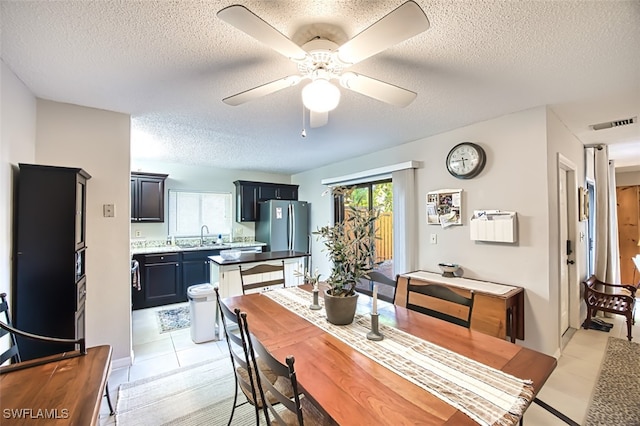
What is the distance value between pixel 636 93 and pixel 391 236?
2.66 metres

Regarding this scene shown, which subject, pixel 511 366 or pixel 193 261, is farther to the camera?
pixel 193 261

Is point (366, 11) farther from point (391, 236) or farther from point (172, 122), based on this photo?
point (391, 236)

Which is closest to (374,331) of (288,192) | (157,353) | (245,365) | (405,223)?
(245,365)

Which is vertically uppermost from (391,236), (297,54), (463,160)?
(297,54)

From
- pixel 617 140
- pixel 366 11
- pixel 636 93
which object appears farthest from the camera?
pixel 617 140

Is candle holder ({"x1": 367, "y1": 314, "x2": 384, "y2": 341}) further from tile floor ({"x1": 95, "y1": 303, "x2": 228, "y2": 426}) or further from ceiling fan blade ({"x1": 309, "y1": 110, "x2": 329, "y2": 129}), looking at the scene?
tile floor ({"x1": 95, "y1": 303, "x2": 228, "y2": 426})

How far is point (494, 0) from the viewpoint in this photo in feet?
4.15

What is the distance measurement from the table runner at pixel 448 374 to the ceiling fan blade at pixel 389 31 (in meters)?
1.39

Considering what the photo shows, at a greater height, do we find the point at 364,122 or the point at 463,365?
the point at 364,122

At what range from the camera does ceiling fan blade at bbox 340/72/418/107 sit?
1558mm

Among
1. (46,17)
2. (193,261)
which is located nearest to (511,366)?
(46,17)

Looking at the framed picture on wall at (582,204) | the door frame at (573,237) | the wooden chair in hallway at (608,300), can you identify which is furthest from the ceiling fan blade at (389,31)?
the wooden chair in hallway at (608,300)

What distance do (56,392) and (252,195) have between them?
469cm

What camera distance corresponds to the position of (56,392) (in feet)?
3.67
